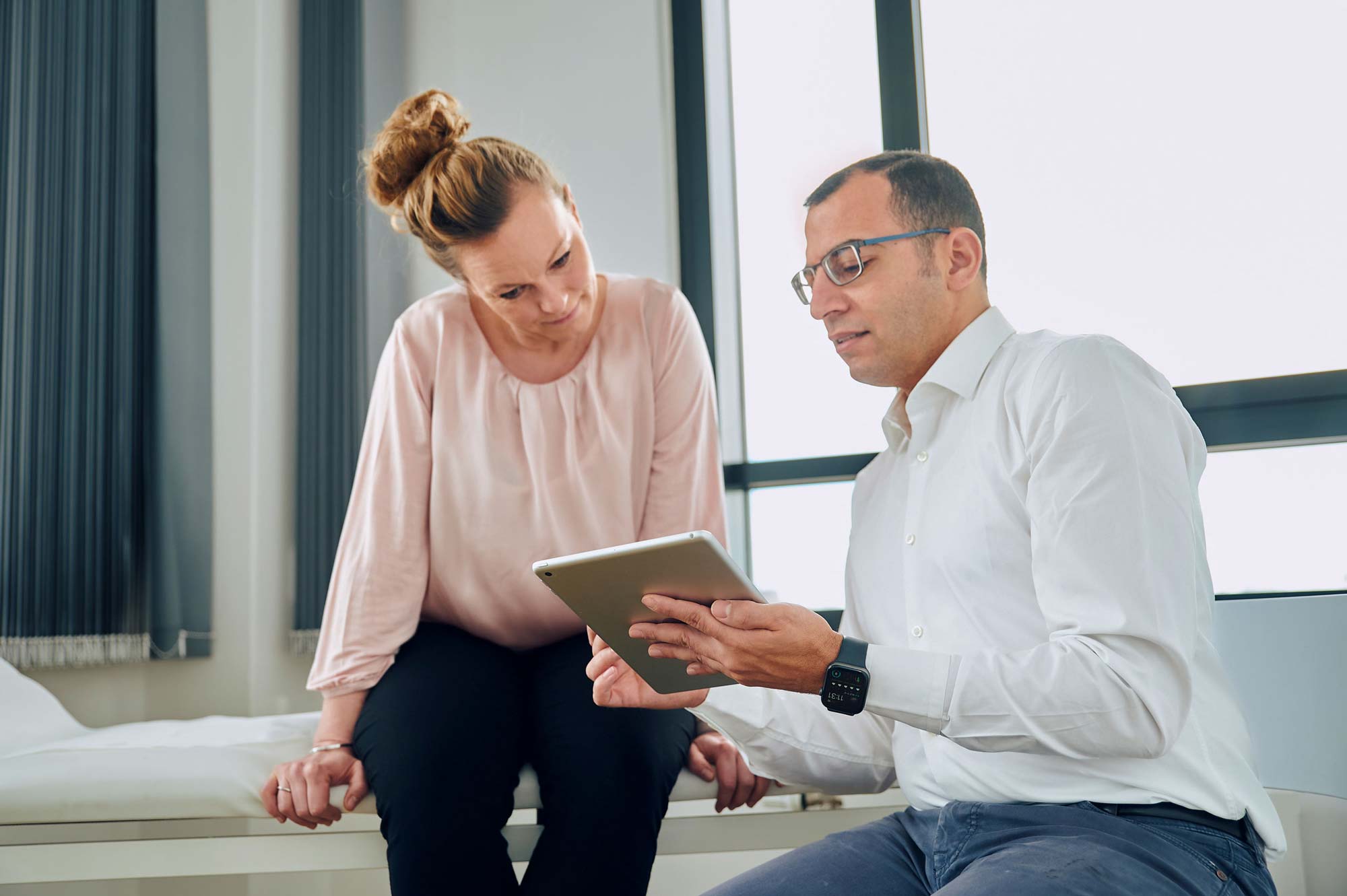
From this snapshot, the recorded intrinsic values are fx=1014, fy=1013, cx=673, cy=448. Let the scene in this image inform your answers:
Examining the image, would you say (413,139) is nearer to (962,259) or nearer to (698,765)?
(962,259)

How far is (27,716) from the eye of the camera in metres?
1.86

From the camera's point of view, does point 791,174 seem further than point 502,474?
Yes

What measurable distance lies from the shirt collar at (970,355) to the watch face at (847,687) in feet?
1.33

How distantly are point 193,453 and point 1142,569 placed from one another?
7.67 ft

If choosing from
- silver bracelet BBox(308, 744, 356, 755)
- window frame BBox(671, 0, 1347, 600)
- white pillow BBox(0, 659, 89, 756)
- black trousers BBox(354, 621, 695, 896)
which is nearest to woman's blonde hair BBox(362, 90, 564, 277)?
black trousers BBox(354, 621, 695, 896)

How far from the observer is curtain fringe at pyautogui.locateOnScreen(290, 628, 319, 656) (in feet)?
8.73

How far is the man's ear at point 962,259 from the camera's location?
129 centimetres

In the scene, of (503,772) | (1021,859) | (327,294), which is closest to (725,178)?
(327,294)

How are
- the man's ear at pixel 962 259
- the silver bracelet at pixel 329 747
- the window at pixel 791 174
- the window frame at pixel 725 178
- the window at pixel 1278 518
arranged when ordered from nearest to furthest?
the man's ear at pixel 962 259
the silver bracelet at pixel 329 747
the window at pixel 1278 518
the window frame at pixel 725 178
the window at pixel 791 174

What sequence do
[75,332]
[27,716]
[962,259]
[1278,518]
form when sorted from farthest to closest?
1. [75,332]
2. [1278,518]
3. [27,716]
4. [962,259]

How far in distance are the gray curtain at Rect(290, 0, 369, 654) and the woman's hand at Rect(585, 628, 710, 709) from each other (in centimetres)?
170

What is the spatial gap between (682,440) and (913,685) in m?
0.69

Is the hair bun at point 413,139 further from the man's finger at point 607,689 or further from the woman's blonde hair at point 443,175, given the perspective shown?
the man's finger at point 607,689

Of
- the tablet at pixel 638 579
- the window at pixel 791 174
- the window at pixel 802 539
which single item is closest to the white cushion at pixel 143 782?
the tablet at pixel 638 579
